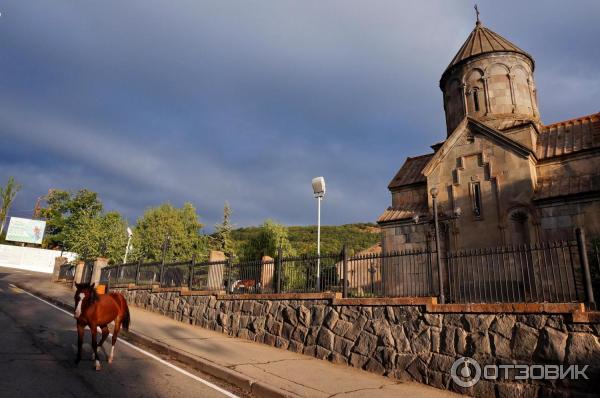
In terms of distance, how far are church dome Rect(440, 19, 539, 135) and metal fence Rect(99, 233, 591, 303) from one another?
11040mm

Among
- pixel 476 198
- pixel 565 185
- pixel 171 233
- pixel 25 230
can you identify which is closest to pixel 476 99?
pixel 476 198

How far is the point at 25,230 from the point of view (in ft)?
181

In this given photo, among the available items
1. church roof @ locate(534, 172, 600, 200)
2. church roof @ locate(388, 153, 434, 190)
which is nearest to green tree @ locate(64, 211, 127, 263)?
church roof @ locate(388, 153, 434, 190)

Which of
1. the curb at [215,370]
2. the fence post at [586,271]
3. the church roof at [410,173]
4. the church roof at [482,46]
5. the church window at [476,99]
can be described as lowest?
the curb at [215,370]

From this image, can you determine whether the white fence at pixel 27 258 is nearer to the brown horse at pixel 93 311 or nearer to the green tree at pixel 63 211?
the green tree at pixel 63 211

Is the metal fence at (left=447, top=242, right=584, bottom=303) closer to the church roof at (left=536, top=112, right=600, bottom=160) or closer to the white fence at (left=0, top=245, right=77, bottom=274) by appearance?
the church roof at (left=536, top=112, right=600, bottom=160)

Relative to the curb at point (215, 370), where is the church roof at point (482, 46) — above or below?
above

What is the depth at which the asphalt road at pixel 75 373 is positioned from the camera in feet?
18.5

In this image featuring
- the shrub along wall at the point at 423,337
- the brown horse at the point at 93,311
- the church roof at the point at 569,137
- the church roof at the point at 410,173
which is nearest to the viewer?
the shrub along wall at the point at 423,337

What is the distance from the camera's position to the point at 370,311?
9.13 m

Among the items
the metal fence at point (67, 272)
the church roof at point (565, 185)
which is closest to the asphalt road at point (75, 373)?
the church roof at point (565, 185)

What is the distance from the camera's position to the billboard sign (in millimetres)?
54438

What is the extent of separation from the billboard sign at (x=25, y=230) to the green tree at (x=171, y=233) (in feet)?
52.9

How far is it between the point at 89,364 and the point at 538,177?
62.1 ft
